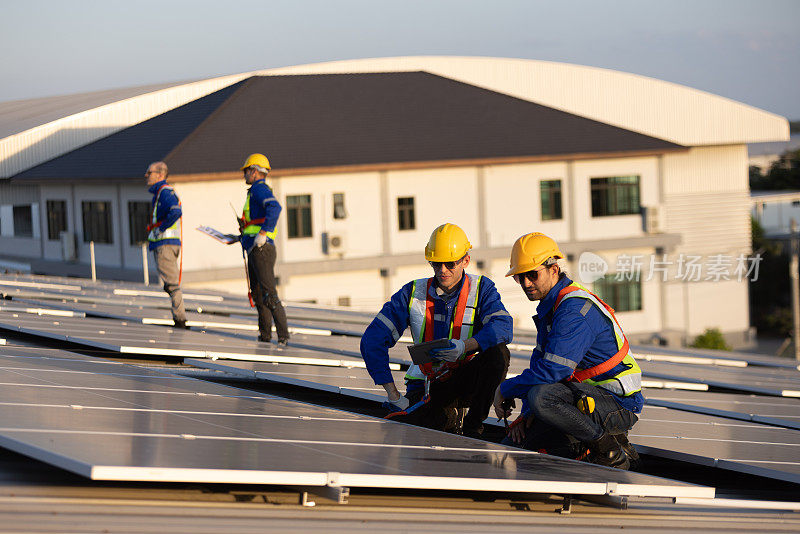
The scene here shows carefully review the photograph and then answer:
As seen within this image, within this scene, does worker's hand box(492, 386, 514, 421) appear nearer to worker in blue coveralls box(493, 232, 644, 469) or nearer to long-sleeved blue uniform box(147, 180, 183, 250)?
worker in blue coveralls box(493, 232, 644, 469)

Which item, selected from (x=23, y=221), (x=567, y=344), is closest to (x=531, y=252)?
(x=567, y=344)

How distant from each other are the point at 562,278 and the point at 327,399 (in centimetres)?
281

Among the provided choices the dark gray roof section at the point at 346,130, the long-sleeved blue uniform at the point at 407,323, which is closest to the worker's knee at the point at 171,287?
the long-sleeved blue uniform at the point at 407,323

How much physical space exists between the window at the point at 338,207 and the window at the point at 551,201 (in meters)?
8.15

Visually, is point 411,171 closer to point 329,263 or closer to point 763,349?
point 329,263

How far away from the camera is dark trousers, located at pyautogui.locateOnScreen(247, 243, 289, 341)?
38.3 feet

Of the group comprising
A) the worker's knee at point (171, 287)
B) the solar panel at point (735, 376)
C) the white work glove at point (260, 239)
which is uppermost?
the white work glove at point (260, 239)

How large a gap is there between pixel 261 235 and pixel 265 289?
2.20 feet

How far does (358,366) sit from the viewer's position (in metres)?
10.5

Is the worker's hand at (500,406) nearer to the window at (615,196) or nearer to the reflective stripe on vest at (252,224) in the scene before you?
the reflective stripe on vest at (252,224)

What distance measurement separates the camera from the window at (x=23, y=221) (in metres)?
44.7

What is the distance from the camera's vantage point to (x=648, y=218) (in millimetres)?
42750

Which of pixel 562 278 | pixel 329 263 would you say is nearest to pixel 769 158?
pixel 329 263

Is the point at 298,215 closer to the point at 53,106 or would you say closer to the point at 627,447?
the point at 53,106
